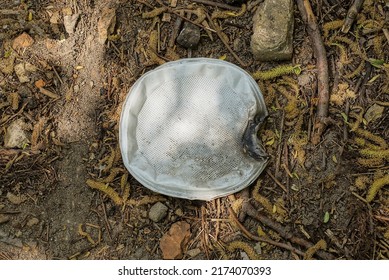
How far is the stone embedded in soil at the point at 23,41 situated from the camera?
2156 mm

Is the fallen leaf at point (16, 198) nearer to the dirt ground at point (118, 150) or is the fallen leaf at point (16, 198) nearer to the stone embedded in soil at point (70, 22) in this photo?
the dirt ground at point (118, 150)

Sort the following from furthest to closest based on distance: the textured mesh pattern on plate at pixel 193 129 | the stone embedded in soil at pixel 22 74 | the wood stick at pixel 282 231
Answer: the stone embedded in soil at pixel 22 74 < the textured mesh pattern on plate at pixel 193 129 < the wood stick at pixel 282 231

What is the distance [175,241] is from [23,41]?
44.8 inches

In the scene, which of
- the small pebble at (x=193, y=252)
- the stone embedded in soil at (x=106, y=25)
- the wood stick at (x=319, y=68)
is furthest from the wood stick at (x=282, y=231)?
the stone embedded in soil at (x=106, y=25)

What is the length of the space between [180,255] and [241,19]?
105 centimetres

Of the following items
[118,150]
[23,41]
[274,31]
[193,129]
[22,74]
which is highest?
[274,31]

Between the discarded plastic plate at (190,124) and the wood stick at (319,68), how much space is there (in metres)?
0.23

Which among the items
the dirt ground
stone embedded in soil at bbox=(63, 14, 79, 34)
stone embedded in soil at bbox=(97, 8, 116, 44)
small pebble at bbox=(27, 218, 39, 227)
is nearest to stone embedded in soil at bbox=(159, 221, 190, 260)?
the dirt ground

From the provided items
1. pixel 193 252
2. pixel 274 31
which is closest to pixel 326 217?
pixel 193 252

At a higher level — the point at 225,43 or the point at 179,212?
the point at 225,43

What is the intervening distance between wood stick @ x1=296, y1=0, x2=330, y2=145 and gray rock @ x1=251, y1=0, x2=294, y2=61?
0.08 m

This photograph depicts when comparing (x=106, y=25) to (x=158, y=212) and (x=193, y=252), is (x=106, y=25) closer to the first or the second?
(x=158, y=212)

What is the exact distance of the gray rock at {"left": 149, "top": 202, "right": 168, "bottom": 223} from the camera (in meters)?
1.97

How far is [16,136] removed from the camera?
2070 millimetres
